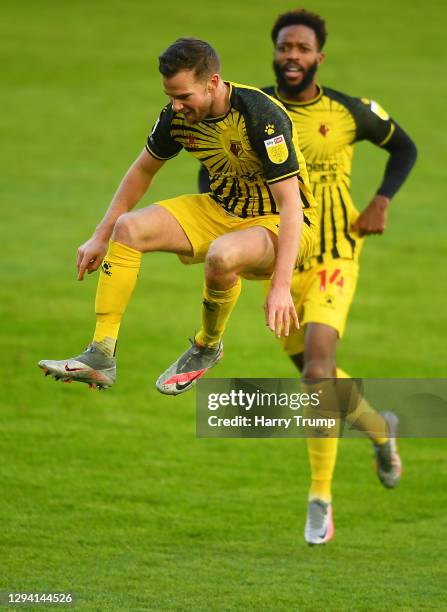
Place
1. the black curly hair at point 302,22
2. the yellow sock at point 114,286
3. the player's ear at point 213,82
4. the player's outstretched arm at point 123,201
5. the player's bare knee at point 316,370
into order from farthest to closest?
1. the black curly hair at point 302,22
2. the player's bare knee at point 316,370
3. the player's outstretched arm at point 123,201
4. the yellow sock at point 114,286
5. the player's ear at point 213,82

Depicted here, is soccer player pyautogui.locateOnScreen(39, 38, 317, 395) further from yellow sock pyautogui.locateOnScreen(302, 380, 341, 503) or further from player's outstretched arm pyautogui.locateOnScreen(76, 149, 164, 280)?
yellow sock pyautogui.locateOnScreen(302, 380, 341, 503)

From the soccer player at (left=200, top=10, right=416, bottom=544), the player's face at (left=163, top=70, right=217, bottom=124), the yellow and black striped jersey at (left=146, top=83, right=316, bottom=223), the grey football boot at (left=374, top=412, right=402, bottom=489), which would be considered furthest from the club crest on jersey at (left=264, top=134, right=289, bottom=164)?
the grey football boot at (left=374, top=412, right=402, bottom=489)

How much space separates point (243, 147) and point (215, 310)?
0.93m

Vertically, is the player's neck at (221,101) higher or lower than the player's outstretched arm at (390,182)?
higher

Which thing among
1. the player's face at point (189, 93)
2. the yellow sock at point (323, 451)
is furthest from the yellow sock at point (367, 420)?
the player's face at point (189, 93)

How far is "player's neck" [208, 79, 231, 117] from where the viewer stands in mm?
6801

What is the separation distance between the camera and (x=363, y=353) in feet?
50.1

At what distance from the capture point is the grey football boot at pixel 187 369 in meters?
7.19

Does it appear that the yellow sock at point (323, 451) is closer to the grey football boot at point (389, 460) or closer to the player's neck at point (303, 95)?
the grey football boot at point (389, 460)

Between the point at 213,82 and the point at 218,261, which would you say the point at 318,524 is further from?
the point at 213,82

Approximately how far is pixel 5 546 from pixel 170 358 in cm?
568

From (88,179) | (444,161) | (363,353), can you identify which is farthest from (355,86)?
(363,353)

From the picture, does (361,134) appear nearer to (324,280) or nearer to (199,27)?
(324,280)

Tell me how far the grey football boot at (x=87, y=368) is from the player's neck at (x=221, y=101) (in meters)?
1.41
